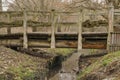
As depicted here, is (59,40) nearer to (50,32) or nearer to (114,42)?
(50,32)

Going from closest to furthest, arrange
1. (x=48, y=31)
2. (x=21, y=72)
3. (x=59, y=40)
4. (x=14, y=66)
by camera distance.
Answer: (x=21, y=72) < (x=14, y=66) < (x=59, y=40) < (x=48, y=31)

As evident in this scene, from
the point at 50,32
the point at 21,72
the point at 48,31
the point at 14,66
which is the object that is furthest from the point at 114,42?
the point at 14,66

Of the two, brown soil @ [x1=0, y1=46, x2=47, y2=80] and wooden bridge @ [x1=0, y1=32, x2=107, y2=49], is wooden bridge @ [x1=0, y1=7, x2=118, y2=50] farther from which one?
brown soil @ [x1=0, y1=46, x2=47, y2=80]

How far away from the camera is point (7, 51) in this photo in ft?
65.1

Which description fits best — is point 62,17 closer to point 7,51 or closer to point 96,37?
point 96,37

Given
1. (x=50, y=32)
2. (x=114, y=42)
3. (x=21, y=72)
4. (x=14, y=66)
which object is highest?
(x=50, y=32)

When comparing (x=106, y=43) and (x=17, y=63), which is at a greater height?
(x=106, y=43)

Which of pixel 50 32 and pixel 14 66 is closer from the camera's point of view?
pixel 14 66

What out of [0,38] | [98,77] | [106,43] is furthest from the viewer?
[0,38]

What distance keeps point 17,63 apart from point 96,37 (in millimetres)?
4712

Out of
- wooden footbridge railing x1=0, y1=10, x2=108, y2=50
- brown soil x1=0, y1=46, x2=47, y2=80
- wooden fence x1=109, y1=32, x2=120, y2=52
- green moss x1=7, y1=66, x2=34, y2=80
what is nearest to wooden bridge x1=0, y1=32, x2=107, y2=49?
wooden footbridge railing x1=0, y1=10, x2=108, y2=50

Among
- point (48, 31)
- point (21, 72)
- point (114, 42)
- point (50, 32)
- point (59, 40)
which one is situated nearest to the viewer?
point (21, 72)

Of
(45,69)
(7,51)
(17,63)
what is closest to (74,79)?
(45,69)

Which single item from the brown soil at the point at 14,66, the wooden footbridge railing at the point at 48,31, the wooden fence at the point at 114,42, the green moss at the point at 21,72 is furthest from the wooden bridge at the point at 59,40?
the green moss at the point at 21,72
